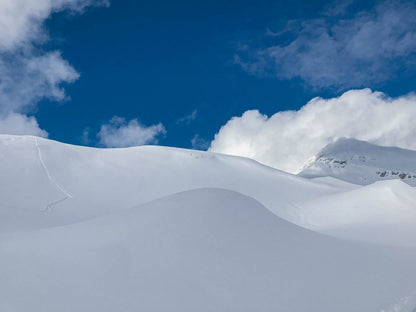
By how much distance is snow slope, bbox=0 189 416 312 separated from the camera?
5.44m

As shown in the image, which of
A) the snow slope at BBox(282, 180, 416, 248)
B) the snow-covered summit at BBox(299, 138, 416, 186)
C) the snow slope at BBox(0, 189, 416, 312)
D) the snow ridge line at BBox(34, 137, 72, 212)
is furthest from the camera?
the snow-covered summit at BBox(299, 138, 416, 186)

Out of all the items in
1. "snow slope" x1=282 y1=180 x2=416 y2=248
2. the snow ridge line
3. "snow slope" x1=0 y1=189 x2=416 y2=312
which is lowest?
"snow slope" x1=0 y1=189 x2=416 y2=312

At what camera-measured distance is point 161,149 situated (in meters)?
22.3

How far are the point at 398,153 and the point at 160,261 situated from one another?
147 metres

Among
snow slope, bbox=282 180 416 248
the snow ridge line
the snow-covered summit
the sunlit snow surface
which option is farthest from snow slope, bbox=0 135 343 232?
the snow-covered summit

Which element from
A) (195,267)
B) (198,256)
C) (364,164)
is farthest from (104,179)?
(364,164)

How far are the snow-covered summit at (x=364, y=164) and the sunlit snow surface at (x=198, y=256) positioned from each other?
91.9 m

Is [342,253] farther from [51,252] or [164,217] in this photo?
[51,252]

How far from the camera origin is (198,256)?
675 centimetres

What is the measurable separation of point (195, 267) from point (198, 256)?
0.37m

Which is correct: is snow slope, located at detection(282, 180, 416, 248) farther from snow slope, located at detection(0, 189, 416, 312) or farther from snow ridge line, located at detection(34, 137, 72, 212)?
snow ridge line, located at detection(34, 137, 72, 212)

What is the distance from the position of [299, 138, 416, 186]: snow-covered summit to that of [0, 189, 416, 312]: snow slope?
3675 inches

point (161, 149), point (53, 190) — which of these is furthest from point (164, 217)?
point (161, 149)

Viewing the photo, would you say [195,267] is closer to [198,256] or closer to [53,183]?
[198,256]
